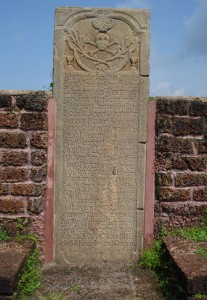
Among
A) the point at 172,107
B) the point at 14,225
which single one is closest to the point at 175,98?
the point at 172,107

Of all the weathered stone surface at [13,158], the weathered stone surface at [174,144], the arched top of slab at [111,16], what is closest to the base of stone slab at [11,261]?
the weathered stone surface at [13,158]

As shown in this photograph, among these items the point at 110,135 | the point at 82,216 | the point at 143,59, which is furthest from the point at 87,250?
the point at 143,59

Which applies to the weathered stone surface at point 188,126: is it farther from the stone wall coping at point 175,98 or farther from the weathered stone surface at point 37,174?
the weathered stone surface at point 37,174

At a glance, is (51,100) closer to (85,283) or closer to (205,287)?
(85,283)

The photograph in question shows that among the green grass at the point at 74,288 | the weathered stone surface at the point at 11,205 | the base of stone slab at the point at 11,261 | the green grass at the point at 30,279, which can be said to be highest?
the weathered stone surface at the point at 11,205

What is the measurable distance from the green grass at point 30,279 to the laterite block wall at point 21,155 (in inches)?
13.2

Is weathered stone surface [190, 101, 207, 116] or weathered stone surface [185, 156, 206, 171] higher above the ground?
weathered stone surface [190, 101, 207, 116]

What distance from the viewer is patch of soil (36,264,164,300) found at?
3514mm

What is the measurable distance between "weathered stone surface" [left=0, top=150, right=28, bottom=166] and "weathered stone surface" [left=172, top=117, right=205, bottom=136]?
1.66 meters

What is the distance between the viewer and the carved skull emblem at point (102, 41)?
167 inches

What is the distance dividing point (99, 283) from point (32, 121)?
180 cm

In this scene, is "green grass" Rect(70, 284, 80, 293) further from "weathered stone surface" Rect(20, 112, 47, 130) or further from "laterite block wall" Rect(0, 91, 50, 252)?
"weathered stone surface" Rect(20, 112, 47, 130)

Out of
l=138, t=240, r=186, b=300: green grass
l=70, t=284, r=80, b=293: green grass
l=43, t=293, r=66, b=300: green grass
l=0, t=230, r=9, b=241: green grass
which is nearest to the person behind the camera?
l=43, t=293, r=66, b=300: green grass

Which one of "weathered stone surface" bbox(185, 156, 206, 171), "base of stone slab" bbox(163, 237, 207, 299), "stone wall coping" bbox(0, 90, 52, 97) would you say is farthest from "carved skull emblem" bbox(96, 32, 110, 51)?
"base of stone slab" bbox(163, 237, 207, 299)
